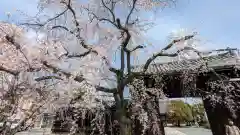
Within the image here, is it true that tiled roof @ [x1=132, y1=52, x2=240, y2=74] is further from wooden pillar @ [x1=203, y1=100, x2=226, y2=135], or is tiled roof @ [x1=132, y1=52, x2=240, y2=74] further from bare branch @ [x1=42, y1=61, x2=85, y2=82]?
bare branch @ [x1=42, y1=61, x2=85, y2=82]

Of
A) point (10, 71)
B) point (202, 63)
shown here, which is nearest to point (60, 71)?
point (10, 71)

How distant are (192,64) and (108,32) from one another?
2.48 metres

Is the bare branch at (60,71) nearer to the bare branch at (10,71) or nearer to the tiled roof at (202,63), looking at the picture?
the bare branch at (10,71)

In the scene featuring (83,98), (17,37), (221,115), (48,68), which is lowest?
(221,115)

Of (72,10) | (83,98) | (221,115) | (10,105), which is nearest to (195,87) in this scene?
(221,115)

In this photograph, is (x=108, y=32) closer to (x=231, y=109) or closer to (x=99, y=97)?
(x=99, y=97)

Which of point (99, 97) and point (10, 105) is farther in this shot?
point (99, 97)

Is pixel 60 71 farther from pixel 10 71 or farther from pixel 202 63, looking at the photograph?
pixel 202 63

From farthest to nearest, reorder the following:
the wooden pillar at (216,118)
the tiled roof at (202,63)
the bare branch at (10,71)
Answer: the tiled roof at (202,63) → the wooden pillar at (216,118) → the bare branch at (10,71)

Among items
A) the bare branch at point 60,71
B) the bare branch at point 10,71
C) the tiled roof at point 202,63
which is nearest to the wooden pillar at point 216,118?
the tiled roof at point 202,63

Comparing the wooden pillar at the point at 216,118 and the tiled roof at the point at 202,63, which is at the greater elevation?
the tiled roof at the point at 202,63

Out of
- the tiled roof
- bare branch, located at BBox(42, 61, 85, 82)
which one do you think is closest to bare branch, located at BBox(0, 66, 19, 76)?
bare branch, located at BBox(42, 61, 85, 82)

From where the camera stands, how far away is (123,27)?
502 cm

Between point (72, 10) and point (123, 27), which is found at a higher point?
point (72, 10)
